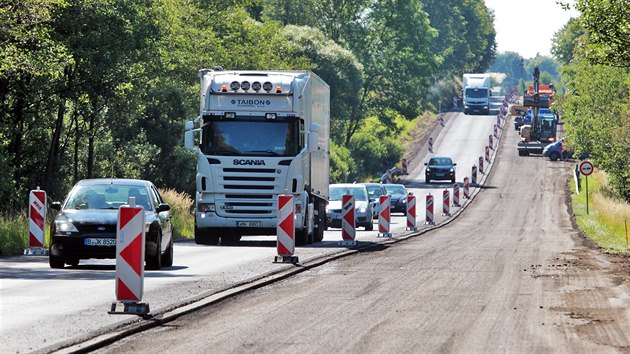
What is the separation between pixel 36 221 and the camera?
2600cm

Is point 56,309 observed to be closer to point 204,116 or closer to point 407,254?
point 407,254

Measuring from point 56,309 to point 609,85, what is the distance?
5798 cm

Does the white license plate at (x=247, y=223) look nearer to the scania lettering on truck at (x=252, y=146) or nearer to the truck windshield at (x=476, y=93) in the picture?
the scania lettering on truck at (x=252, y=146)

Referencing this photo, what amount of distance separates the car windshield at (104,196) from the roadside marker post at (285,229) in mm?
2572

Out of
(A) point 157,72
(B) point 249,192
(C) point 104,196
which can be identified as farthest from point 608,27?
(A) point 157,72

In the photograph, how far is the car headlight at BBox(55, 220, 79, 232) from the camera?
20750 millimetres

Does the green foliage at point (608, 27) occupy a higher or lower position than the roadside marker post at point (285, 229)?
higher

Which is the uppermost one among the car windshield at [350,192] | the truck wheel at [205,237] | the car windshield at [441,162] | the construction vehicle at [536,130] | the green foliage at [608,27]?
the construction vehicle at [536,130]

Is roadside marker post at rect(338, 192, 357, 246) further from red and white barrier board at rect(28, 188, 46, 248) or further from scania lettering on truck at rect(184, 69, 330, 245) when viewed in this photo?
red and white barrier board at rect(28, 188, 46, 248)

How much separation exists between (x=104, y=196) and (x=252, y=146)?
25.6ft

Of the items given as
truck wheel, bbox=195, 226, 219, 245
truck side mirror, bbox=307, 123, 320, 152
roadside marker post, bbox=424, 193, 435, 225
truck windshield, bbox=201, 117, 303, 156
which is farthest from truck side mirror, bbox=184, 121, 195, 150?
roadside marker post, bbox=424, 193, 435, 225

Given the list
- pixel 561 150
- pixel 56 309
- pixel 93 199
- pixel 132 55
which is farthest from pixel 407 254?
pixel 561 150

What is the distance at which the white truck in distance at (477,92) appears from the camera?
401 ft

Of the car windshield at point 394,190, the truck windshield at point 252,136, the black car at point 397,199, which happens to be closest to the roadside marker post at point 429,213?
the black car at point 397,199
